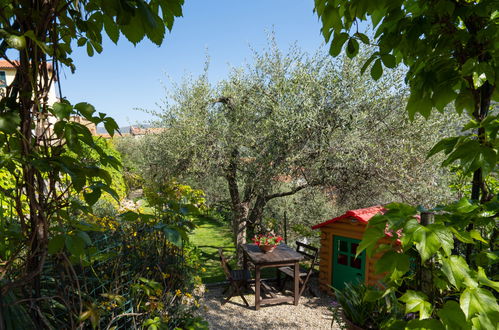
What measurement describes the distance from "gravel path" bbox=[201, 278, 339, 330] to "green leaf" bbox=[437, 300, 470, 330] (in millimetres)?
5378

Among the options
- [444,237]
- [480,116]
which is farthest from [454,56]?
[444,237]

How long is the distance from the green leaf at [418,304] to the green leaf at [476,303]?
5.3 inches

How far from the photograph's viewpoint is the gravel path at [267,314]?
19.7 feet

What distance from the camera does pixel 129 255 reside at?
3023 millimetres

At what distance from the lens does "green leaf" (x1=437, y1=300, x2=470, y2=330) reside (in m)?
0.85

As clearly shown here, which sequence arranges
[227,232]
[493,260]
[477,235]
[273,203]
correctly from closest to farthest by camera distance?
[477,235] → [493,260] → [273,203] → [227,232]

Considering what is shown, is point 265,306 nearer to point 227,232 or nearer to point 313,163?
point 313,163

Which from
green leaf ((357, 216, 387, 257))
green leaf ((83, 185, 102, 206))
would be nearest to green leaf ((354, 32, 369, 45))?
green leaf ((357, 216, 387, 257))

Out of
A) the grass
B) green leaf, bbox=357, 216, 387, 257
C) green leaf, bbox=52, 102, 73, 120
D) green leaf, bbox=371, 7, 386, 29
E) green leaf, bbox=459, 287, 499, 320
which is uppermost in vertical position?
green leaf, bbox=371, 7, 386, 29

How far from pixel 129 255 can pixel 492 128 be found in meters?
3.14

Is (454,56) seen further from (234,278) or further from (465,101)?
(234,278)

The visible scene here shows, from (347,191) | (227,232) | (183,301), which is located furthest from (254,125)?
(227,232)

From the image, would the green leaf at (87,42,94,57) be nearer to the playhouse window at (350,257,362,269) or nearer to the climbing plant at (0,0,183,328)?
the climbing plant at (0,0,183,328)

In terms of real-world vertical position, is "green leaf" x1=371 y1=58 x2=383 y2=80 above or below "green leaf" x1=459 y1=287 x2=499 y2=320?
above
